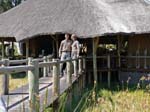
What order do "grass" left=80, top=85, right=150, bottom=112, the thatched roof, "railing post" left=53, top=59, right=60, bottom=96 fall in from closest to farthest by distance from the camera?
"grass" left=80, top=85, right=150, bottom=112
"railing post" left=53, top=59, right=60, bottom=96
the thatched roof

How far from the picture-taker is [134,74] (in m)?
18.0

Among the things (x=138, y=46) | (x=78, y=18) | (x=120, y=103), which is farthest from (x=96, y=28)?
(x=120, y=103)

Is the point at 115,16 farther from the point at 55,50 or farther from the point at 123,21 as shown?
the point at 55,50

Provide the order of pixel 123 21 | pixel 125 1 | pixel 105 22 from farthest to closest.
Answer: pixel 125 1 < pixel 123 21 < pixel 105 22

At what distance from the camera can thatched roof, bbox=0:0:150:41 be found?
1783cm

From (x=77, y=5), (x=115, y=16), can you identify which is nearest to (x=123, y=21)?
(x=115, y=16)

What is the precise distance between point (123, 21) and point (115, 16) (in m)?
0.63

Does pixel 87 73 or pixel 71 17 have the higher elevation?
pixel 71 17

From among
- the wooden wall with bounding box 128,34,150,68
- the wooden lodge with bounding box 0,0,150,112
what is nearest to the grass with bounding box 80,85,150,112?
the wooden lodge with bounding box 0,0,150,112

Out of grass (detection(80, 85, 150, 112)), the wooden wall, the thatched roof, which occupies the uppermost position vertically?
the thatched roof

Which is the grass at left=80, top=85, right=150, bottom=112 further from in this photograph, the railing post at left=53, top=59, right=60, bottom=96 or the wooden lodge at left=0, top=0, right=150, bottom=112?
the wooden lodge at left=0, top=0, right=150, bottom=112

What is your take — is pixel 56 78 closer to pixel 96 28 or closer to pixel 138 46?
pixel 96 28

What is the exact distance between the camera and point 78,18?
18562 mm

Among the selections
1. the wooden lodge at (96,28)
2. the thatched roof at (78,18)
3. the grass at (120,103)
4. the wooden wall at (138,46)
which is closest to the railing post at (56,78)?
the grass at (120,103)
